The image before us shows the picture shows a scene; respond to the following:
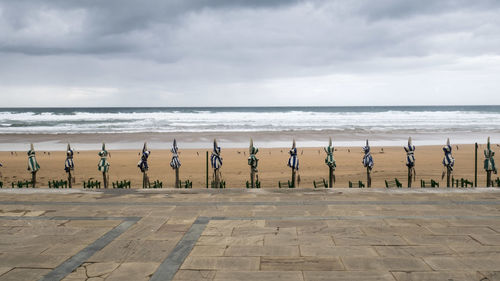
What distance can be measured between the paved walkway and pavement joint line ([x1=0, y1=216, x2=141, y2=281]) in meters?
0.02

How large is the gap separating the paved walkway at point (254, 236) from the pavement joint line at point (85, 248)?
0.02 meters

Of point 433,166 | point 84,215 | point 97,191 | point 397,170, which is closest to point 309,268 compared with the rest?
point 84,215

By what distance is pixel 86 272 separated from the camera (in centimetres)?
505

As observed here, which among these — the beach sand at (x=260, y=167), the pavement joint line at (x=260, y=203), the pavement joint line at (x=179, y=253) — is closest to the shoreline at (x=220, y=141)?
the beach sand at (x=260, y=167)

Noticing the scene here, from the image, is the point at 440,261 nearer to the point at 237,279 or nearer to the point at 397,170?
the point at 237,279

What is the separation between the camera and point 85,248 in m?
5.96

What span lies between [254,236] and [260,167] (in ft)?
41.6

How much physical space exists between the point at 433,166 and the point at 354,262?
15.5 metres

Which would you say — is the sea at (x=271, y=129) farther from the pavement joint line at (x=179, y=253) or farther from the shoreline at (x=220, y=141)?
the pavement joint line at (x=179, y=253)

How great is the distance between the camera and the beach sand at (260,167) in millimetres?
16141

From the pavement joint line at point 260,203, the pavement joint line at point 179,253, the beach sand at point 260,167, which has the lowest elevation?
the beach sand at point 260,167

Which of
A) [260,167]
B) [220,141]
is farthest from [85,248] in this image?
[220,141]

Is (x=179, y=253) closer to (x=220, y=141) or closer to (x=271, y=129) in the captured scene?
(x=220, y=141)

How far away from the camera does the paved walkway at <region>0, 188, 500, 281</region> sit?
16.7 feet
